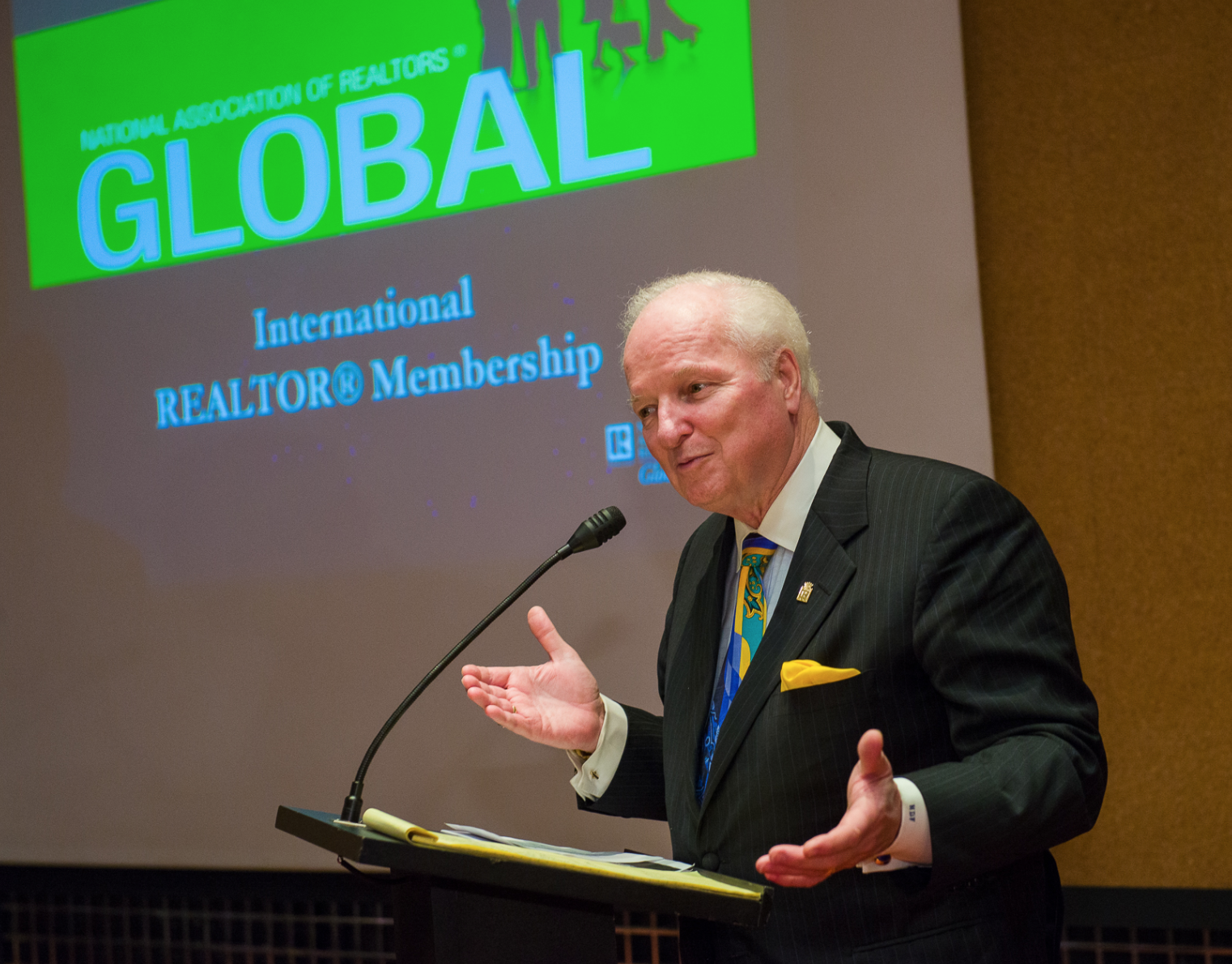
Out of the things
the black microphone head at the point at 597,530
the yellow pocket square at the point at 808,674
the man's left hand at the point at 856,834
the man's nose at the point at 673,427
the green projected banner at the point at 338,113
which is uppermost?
the green projected banner at the point at 338,113

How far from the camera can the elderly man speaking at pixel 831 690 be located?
1.25 metres

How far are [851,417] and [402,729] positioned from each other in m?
1.37

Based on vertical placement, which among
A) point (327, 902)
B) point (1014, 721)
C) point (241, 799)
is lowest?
point (327, 902)

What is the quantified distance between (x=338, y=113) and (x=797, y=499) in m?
1.94

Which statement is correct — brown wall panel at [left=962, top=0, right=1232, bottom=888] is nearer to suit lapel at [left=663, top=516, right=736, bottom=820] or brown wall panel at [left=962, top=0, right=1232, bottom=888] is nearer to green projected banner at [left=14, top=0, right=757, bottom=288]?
green projected banner at [left=14, top=0, right=757, bottom=288]

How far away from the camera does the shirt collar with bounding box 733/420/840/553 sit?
1.62 metres

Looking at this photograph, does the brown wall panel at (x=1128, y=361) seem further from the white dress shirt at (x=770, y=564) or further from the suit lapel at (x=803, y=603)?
the suit lapel at (x=803, y=603)

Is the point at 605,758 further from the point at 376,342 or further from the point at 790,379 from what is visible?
the point at 376,342

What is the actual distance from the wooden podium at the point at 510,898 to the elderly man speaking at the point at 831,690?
0.08m

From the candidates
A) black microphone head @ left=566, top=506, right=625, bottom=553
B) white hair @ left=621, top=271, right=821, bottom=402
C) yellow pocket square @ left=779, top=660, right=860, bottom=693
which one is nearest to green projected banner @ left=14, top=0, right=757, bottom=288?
white hair @ left=621, top=271, right=821, bottom=402

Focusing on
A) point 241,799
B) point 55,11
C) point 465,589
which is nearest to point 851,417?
point 465,589

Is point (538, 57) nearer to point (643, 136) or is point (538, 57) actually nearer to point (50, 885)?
point (643, 136)

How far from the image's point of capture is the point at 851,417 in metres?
2.54

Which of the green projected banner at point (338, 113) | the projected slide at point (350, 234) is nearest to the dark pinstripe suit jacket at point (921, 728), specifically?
the projected slide at point (350, 234)
